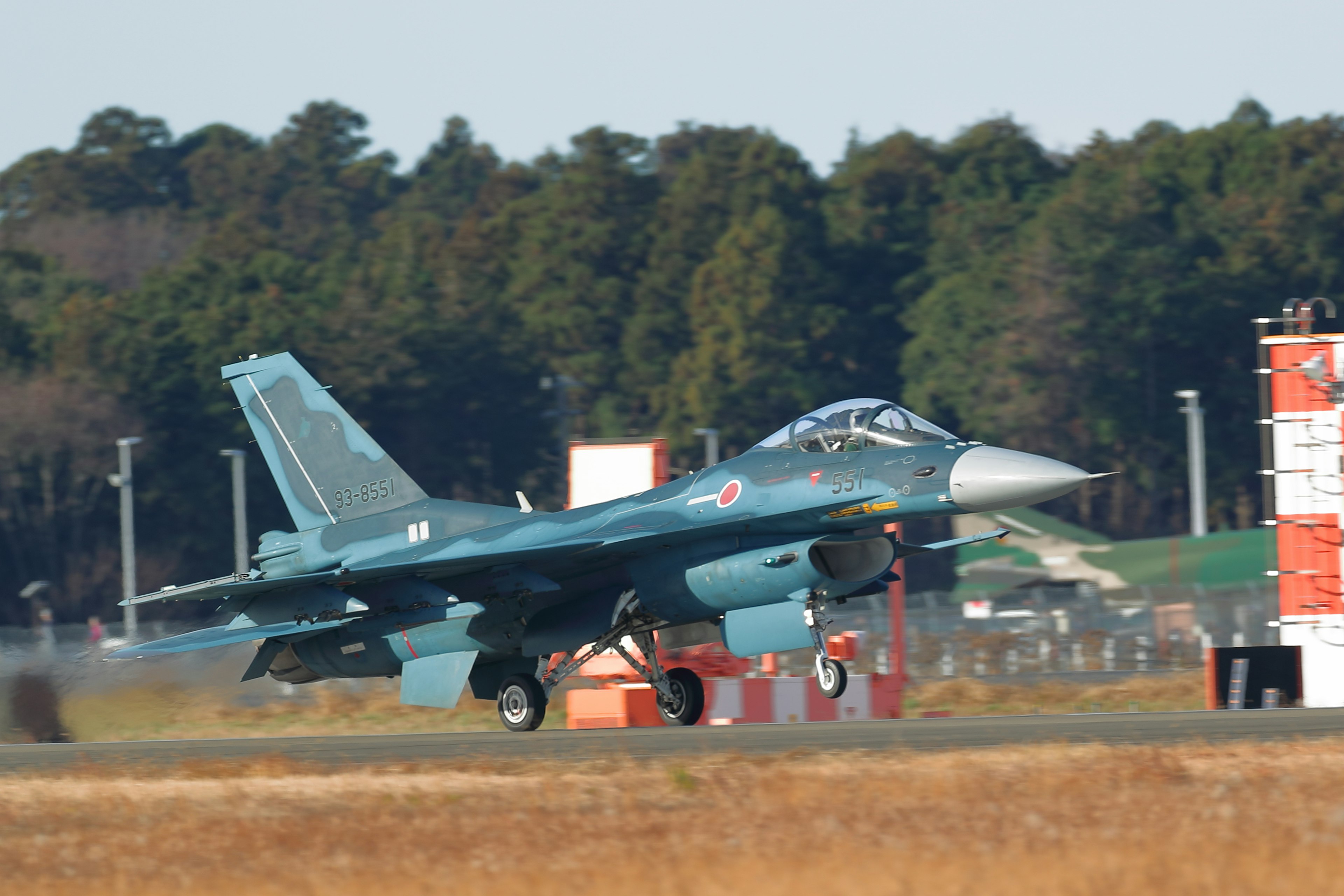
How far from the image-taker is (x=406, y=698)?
20281 millimetres

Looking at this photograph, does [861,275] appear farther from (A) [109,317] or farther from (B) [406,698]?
(B) [406,698]

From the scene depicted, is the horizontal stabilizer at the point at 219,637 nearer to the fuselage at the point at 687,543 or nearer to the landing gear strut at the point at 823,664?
the fuselage at the point at 687,543

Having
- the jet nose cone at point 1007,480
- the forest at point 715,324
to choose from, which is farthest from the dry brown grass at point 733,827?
the forest at point 715,324

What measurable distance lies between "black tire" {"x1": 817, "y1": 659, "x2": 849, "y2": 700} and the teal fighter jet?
18 mm

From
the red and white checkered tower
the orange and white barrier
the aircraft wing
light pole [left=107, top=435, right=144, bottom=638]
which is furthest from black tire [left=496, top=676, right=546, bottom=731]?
light pole [left=107, top=435, right=144, bottom=638]

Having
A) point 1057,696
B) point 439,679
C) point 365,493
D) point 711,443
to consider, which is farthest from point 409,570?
point 711,443

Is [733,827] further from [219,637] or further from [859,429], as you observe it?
[219,637]

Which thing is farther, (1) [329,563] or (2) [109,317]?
(2) [109,317]

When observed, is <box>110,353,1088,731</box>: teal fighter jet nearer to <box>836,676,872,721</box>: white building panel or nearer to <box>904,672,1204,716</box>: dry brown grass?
<box>836,676,872,721</box>: white building panel

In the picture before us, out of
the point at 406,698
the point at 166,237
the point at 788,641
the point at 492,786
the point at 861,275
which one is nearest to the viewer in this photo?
the point at 492,786

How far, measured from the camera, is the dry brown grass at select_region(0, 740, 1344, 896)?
333 inches

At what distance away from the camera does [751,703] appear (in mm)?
23141

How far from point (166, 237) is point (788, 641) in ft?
313

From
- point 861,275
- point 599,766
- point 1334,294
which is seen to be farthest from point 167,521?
point 599,766
